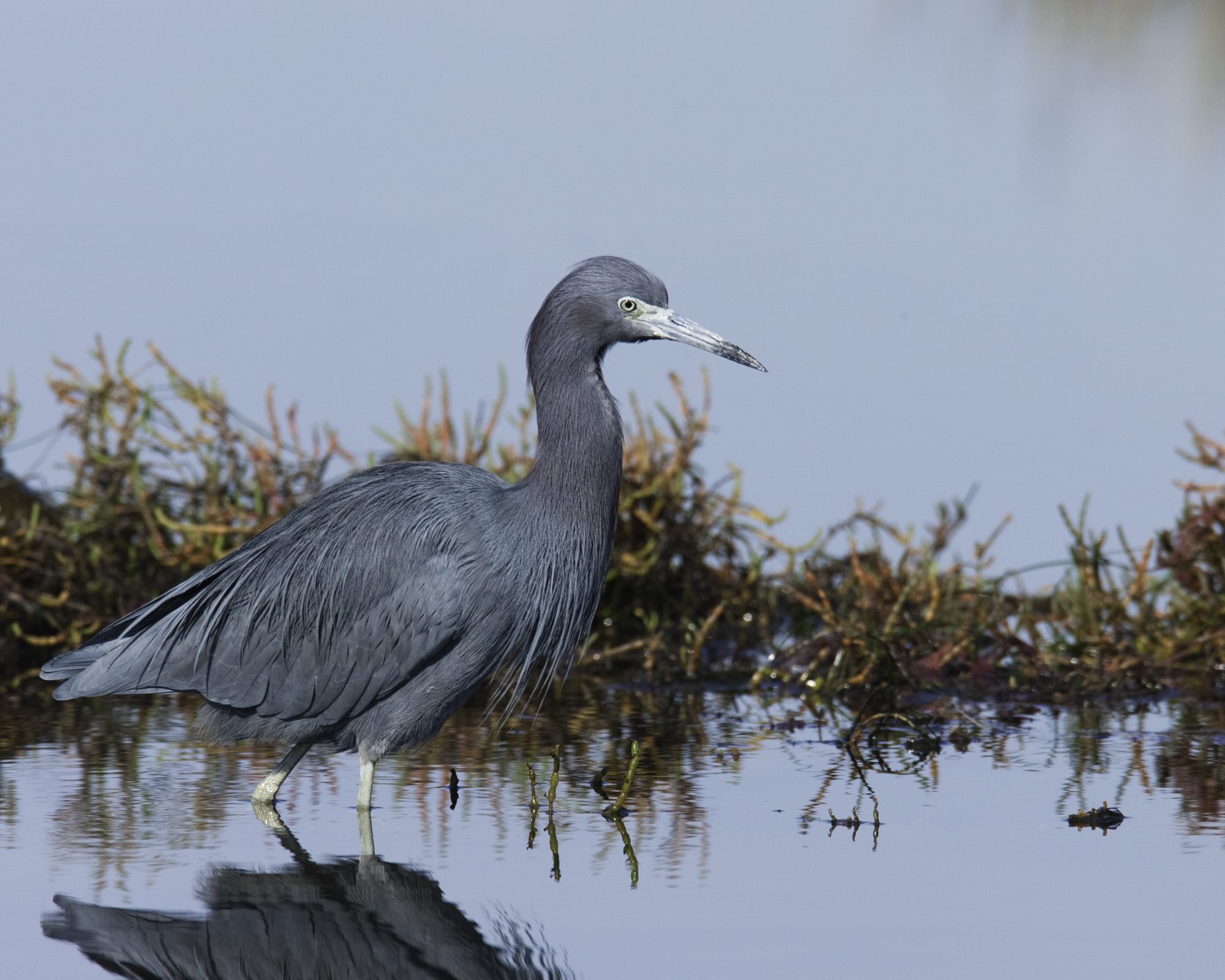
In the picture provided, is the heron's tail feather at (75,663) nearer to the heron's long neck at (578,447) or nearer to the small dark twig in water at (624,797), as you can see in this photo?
the heron's long neck at (578,447)

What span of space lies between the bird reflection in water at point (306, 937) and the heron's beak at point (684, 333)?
2394 mm

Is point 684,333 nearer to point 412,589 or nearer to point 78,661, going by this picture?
point 412,589

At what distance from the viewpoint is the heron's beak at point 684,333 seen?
642 centimetres

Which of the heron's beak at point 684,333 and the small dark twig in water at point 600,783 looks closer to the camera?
the small dark twig in water at point 600,783

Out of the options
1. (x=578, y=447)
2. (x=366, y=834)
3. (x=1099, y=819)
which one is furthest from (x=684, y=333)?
(x=1099, y=819)

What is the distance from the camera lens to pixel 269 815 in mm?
6098

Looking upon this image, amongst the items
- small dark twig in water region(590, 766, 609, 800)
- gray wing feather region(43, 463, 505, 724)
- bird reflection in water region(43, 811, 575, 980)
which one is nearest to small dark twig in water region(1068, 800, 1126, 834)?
small dark twig in water region(590, 766, 609, 800)

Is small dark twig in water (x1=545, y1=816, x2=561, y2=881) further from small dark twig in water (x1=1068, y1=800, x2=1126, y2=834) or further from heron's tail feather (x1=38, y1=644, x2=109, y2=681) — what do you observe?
heron's tail feather (x1=38, y1=644, x2=109, y2=681)

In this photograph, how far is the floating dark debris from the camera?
584cm

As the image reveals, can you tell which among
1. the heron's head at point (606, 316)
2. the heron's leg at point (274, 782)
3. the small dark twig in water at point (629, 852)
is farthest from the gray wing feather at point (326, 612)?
the small dark twig in water at point (629, 852)

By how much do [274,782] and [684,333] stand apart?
7.88 feet

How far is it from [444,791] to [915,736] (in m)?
2.25

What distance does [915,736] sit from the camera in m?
7.30

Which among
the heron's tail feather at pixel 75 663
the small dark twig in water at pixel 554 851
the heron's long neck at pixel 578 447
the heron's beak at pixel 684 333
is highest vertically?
the heron's beak at pixel 684 333
